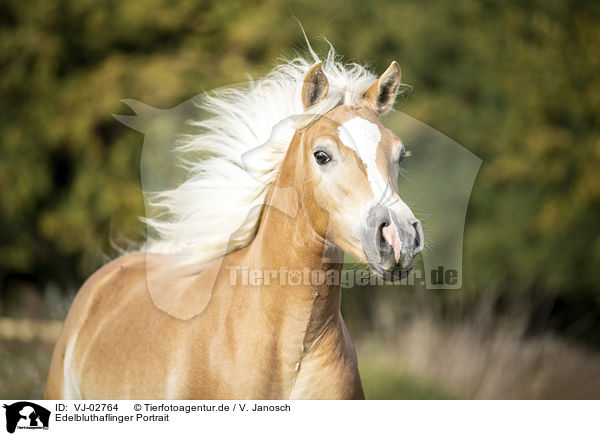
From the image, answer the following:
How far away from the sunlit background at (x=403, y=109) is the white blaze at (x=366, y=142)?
4.77 m

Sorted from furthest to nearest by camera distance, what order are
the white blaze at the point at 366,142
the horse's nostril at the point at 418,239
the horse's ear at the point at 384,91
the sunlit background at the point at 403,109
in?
1. the sunlit background at the point at 403,109
2. the horse's ear at the point at 384,91
3. the white blaze at the point at 366,142
4. the horse's nostril at the point at 418,239

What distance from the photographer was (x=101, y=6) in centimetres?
741

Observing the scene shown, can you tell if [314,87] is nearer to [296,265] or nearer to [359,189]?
[359,189]

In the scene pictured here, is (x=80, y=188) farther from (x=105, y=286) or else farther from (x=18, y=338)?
(x=105, y=286)

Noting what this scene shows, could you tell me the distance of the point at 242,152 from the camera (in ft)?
9.43

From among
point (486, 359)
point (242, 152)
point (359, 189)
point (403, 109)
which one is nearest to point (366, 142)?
point (359, 189)

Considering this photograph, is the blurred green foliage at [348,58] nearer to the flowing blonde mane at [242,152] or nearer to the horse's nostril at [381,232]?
the flowing blonde mane at [242,152]

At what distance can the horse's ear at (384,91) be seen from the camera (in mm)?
2527

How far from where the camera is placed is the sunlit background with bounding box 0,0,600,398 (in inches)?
281

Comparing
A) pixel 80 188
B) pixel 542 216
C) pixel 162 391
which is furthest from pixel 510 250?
pixel 162 391

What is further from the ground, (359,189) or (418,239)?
(359,189)

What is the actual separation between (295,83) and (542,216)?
5.41 m
